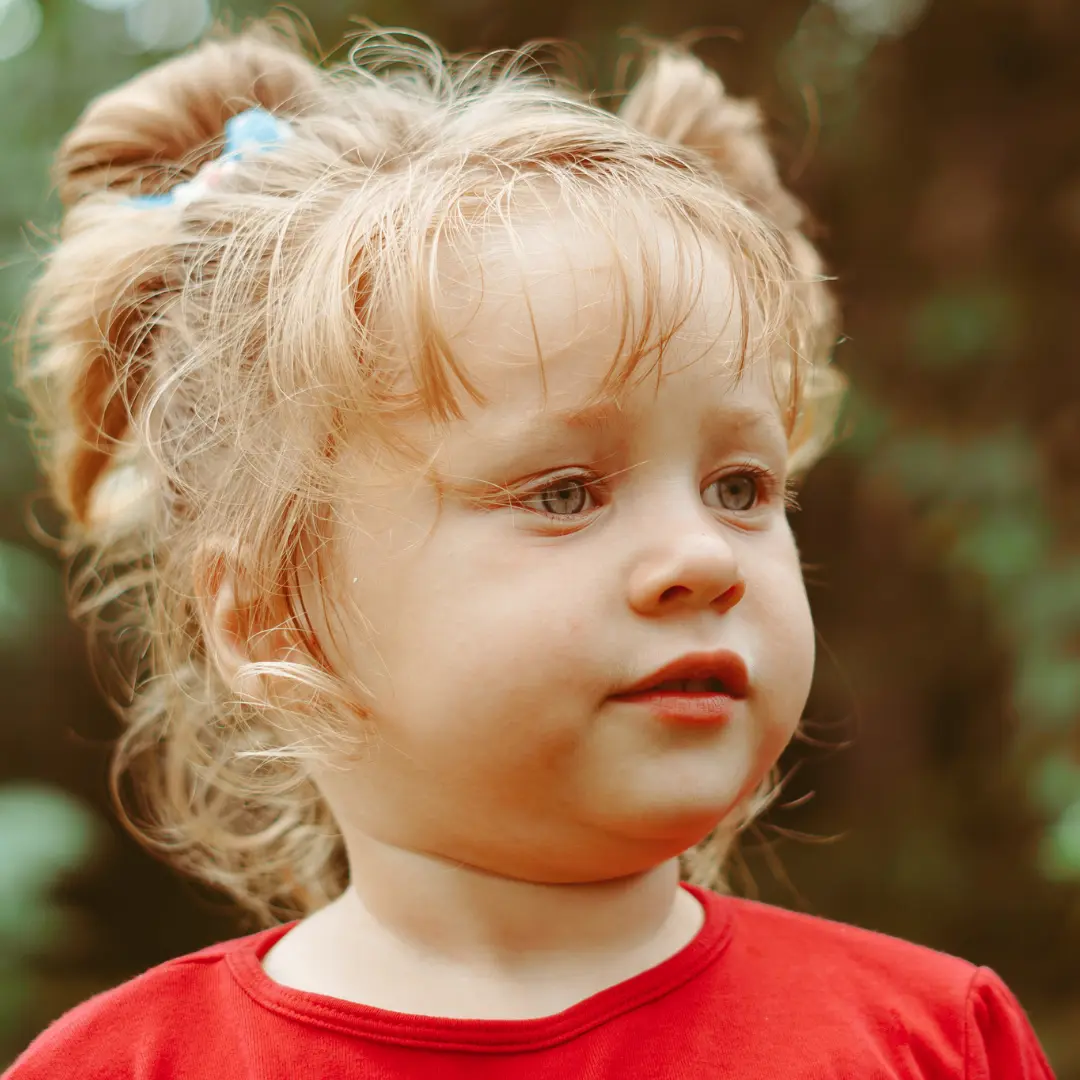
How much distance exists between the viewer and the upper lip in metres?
0.78

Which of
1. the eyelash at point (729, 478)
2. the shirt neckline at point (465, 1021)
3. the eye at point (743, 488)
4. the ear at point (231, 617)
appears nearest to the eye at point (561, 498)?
the eyelash at point (729, 478)

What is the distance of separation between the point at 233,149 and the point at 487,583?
0.48m

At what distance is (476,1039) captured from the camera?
834 millimetres

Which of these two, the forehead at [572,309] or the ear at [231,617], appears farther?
the ear at [231,617]

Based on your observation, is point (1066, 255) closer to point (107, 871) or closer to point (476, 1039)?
point (476, 1039)

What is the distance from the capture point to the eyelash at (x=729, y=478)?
794 mm

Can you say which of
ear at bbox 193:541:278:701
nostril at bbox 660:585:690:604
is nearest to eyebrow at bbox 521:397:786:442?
nostril at bbox 660:585:690:604

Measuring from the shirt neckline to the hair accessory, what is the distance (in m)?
0.58

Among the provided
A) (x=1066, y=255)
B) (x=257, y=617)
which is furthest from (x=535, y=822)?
(x=1066, y=255)

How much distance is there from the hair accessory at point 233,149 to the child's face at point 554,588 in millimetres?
310

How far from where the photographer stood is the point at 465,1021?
0.84 metres

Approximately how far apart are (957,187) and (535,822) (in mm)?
1301

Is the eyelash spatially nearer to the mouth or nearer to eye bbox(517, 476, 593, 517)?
eye bbox(517, 476, 593, 517)

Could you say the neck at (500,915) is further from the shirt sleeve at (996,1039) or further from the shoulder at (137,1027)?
the shirt sleeve at (996,1039)
